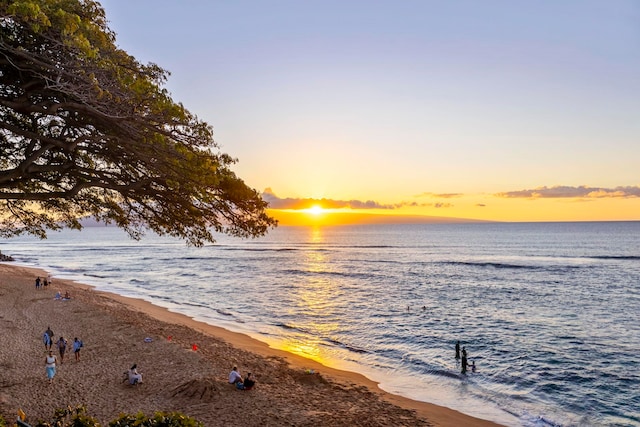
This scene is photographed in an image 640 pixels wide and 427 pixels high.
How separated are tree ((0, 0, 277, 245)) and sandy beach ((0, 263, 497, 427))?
8273 mm

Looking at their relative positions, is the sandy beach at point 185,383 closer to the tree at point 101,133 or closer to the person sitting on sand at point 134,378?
the person sitting on sand at point 134,378

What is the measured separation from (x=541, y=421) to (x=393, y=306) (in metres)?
26.7

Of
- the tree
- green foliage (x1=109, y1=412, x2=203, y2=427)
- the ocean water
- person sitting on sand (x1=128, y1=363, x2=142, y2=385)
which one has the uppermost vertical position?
the tree

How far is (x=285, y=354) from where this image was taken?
26.8 m

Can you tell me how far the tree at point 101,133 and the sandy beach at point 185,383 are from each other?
8273 millimetres

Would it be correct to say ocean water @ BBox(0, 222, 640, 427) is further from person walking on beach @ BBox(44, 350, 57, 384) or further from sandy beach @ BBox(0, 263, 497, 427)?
person walking on beach @ BBox(44, 350, 57, 384)

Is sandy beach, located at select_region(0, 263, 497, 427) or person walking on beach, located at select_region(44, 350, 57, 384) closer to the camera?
sandy beach, located at select_region(0, 263, 497, 427)

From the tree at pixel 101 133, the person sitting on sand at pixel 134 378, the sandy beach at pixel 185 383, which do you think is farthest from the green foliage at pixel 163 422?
the person sitting on sand at pixel 134 378

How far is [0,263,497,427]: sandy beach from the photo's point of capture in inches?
624

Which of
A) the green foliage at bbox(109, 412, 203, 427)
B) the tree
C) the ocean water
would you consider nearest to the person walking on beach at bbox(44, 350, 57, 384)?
the tree

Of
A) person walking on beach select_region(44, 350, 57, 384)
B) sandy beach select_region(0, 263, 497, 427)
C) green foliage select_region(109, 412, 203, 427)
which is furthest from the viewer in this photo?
person walking on beach select_region(44, 350, 57, 384)

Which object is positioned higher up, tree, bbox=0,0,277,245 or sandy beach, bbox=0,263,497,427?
tree, bbox=0,0,277,245

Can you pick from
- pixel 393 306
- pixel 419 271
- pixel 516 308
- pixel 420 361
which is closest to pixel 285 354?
pixel 420 361

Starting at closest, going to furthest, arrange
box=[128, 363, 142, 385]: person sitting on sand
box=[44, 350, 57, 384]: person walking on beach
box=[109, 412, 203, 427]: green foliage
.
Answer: box=[109, 412, 203, 427]: green foliage, box=[44, 350, 57, 384]: person walking on beach, box=[128, 363, 142, 385]: person sitting on sand
